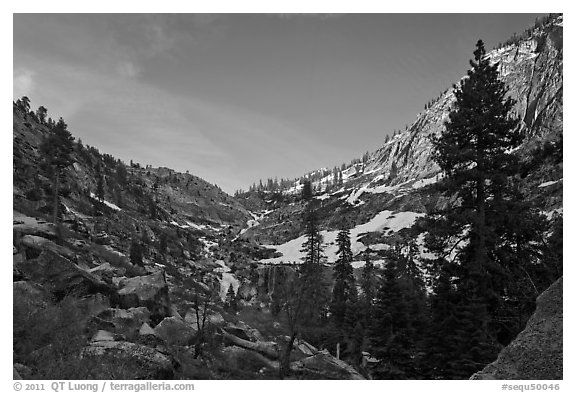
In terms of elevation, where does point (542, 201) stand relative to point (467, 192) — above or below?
above

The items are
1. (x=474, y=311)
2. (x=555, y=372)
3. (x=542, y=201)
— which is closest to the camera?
(x=555, y=372)

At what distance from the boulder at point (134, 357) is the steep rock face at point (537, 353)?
7.73 meters

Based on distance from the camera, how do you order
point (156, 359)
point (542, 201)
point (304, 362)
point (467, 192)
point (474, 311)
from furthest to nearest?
point (542, 201) < point (304, 362) < point (467, 192) < point (474, 311) < point (156, 359)

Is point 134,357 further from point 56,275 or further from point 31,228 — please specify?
point 31,228

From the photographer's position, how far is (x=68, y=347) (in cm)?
848

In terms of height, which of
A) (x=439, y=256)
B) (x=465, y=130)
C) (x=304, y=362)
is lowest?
(x=304, y=362)

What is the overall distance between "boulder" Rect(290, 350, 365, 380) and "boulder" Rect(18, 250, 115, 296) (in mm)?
9120

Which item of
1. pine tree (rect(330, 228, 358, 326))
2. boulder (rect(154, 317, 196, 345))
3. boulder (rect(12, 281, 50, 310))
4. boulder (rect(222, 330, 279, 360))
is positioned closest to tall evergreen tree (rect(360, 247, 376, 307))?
pine tree (rect(330, 228, 358, 326))

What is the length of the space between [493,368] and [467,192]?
8027 millimetres

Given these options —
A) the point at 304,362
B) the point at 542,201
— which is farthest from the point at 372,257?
the point at 304,362

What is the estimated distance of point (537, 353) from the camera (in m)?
7.44

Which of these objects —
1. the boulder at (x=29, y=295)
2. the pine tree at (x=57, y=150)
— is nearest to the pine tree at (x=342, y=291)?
the boulder at (x=29, y=295)

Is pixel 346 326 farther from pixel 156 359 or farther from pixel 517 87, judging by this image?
pixel 517 87

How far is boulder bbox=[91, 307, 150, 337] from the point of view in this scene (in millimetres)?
12422
